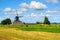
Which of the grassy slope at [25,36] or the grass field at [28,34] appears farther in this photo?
the grass field at [28,34]

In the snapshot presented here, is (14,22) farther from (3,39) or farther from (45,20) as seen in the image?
(3,39)

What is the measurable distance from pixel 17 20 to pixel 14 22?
2004 millimetres

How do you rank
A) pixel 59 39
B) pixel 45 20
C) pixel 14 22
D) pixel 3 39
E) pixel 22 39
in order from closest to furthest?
pixel 3 39, pixel 22 39, pixel 59 39, pixel 14 22, pixel 45 20

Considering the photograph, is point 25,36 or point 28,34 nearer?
point 25,36

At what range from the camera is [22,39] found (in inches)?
1257

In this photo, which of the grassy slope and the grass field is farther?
the grass field

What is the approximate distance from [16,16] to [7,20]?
21902 millimetres

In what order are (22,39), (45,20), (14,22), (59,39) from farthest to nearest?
(45,20) < (14,22) < (59,39) < (22,39)

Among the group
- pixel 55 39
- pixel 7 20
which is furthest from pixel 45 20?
pixel 55 39

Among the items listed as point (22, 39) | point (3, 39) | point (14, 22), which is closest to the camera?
point (3, 39)

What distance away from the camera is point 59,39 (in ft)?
112

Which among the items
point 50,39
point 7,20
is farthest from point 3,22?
point 50,39

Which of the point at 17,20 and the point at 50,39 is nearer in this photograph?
the point at 50,39

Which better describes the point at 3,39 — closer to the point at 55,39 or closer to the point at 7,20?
the point at 55,39
